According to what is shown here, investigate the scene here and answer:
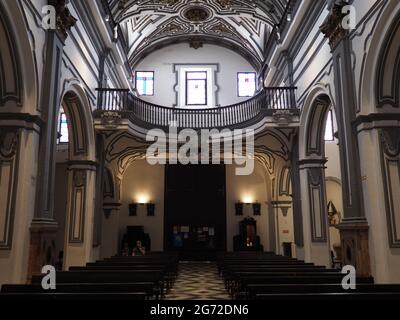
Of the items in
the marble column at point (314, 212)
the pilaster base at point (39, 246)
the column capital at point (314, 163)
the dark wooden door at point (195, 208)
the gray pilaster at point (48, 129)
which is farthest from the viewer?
the dark wooden door at point (195, 208)

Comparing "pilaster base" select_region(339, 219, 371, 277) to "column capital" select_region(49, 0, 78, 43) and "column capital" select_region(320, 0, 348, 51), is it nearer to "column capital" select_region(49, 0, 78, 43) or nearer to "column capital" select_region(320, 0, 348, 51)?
"column capital" select_region(320, 0, 348, 51)

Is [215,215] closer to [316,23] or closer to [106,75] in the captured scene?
[106,75]

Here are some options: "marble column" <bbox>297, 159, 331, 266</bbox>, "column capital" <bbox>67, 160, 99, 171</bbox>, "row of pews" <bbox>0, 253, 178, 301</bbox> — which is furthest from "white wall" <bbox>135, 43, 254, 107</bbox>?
"row of pews" <bbox>0, 253, 178, 301</bbox>

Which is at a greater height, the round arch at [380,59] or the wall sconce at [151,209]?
the round arch at [380,59]

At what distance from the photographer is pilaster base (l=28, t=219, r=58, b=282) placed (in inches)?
278


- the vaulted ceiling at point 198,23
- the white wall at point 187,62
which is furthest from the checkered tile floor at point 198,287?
the white wall at point 187,62

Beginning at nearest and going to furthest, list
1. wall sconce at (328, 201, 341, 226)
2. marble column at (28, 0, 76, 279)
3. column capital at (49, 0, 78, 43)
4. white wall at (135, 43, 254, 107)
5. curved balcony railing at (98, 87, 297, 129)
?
marble column at (28, 0, 76, 279), column capital at (49, 0, 78, 43), curved balcony railing at (98, 87, 297, 129), wall sconce at (328, 201, 341, 226), white wall at (135, 43, 254, 107)

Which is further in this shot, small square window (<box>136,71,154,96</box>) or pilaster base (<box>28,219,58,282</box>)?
small square window (<box>136,71,154,96</box>)

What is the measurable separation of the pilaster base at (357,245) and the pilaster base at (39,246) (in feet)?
18.9

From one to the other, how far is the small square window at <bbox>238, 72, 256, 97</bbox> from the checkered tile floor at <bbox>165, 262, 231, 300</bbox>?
9.74m

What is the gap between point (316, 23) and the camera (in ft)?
33.9

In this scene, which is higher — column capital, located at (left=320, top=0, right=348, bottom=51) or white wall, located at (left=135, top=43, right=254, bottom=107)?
white wall, located at (left=135, top=43, right=254, bottom=107)

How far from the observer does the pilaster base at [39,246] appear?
707 cm

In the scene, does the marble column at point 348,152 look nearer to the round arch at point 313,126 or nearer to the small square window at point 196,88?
the round arch at point 313,126
